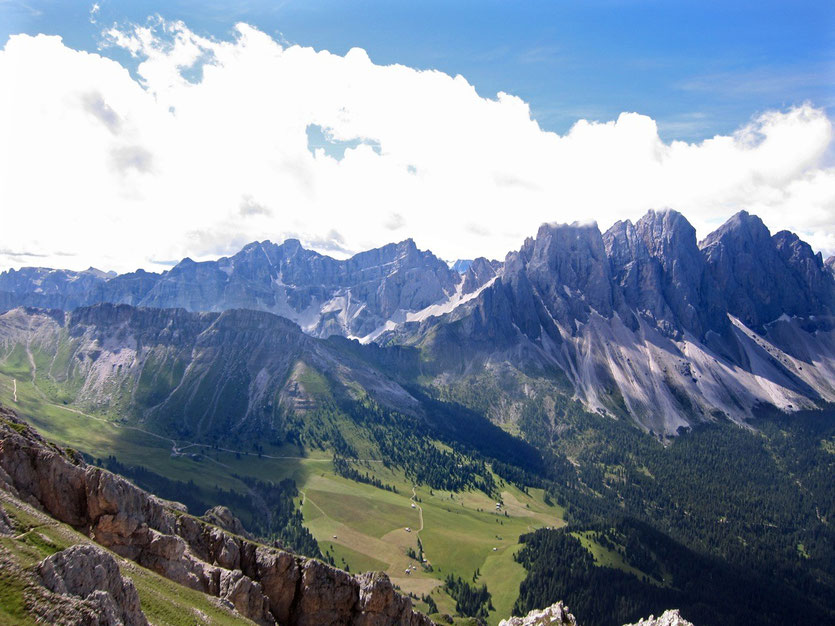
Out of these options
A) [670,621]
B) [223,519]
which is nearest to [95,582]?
[670,621]

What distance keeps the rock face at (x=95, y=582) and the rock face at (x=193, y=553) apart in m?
23.9

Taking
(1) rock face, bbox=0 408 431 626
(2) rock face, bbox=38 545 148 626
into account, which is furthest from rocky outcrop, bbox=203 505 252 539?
(2) rock face, bbox=38 545 148 626

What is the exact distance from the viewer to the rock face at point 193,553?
55.4 metres

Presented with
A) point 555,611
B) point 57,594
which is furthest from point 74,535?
point 555,611

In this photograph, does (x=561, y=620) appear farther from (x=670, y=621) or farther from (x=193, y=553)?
(x=193, y=553)

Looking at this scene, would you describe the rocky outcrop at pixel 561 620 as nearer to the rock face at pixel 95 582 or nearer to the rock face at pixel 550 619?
the rock face at pixel 550 619

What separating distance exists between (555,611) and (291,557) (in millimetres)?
38889

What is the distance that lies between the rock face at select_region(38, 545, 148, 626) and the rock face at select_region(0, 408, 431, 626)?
23.9 meters

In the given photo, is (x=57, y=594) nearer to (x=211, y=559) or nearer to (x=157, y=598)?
(x=157, y=598)

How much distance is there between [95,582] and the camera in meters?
31.5

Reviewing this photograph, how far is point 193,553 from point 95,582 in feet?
120

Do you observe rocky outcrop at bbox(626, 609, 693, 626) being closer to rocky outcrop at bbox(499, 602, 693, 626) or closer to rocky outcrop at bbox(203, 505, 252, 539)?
rocky outcrop at bbox(499, 602, 693, 626)

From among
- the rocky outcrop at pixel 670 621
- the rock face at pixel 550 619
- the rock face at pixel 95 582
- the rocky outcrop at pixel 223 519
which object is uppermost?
the rock face at pixel 95 582

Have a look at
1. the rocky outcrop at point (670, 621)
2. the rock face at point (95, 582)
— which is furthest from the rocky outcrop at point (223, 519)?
the rocky outcrop at point (670, 621)
